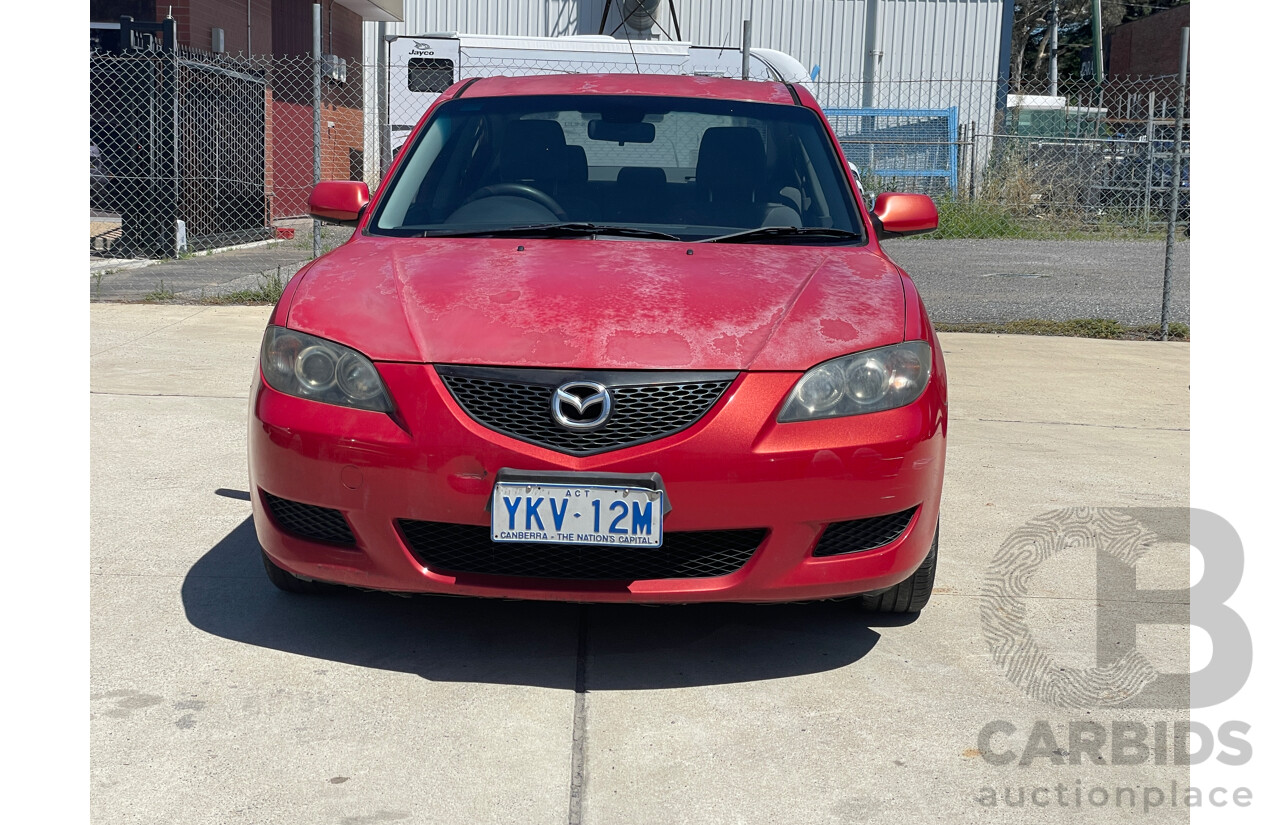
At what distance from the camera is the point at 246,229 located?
15.4m

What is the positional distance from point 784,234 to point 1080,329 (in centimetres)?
639

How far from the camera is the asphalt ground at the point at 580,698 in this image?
8.40ft

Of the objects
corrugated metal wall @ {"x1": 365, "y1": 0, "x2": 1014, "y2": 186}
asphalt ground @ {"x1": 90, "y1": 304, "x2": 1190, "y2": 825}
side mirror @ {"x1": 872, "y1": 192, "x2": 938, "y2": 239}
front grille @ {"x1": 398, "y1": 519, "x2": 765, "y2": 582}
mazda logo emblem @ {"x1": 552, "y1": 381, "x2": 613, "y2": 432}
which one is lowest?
asphalt ground @ {"x1": 90, "y1": 304, "x2": 1190, "y2": 825}

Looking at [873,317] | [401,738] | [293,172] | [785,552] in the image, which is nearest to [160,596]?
[401,738]

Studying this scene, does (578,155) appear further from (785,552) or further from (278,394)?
(785,552)

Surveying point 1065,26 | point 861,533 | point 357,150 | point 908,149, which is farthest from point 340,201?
point 1065,26

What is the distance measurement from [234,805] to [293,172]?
1731 cm

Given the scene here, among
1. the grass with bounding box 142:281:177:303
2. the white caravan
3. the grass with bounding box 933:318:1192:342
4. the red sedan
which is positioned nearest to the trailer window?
the white caravan

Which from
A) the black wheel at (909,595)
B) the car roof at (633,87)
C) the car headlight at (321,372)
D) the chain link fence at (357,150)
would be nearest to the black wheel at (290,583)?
the car headlight at (321,372)

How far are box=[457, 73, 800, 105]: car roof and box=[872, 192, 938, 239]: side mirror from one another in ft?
1.73

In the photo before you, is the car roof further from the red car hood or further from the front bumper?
the front bumper

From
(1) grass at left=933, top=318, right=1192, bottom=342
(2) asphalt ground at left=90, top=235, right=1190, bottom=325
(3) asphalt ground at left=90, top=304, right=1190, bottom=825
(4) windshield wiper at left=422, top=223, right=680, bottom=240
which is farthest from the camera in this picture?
(2) asphalt ground at left=90, top=235, right=1190, bottom=325

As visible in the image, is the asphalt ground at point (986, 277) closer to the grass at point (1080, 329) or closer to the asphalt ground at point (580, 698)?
the grass at point (1080, 329)

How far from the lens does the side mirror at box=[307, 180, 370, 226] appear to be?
4.27 m
